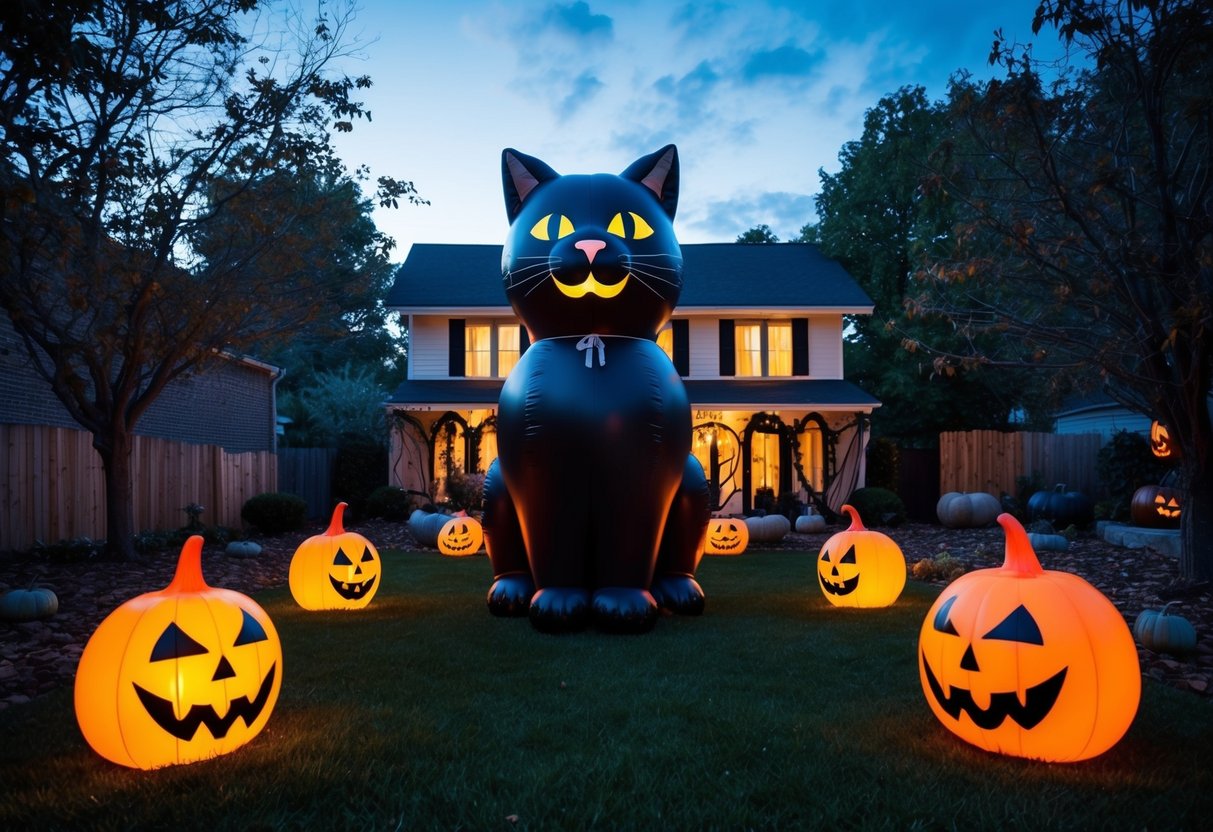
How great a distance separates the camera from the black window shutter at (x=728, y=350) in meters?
19.3

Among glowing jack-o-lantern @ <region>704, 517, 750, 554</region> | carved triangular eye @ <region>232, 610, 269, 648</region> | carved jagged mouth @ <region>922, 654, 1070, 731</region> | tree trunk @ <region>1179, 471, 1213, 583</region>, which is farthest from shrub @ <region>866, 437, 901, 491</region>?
carved triangular eye @ <region>232, 610, 269, 648</region>

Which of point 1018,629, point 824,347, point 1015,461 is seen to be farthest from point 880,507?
point 1018,629

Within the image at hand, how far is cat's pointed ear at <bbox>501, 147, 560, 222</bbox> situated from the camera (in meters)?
5.90

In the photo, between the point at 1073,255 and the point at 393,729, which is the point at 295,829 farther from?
the point at 1073,255

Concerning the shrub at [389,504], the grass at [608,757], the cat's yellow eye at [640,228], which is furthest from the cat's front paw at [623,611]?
the shrub at [389,504]

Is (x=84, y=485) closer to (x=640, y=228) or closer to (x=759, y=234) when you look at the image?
(x=640, y=228)

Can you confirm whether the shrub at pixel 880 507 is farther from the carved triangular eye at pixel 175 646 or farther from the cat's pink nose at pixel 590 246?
the carved triangular eye at pixel 175 646

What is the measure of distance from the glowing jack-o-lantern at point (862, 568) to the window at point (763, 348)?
1307cm

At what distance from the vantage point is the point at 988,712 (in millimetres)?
3051

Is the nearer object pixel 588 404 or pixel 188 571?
pixel 188 571

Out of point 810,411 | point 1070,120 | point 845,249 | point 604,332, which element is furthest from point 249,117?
point 845,249

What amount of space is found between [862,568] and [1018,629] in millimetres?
3442

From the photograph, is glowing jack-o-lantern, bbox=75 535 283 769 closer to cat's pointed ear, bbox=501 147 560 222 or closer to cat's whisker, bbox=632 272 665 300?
cat's whisker, bbox=632 272 665 300

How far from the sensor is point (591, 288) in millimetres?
5395
